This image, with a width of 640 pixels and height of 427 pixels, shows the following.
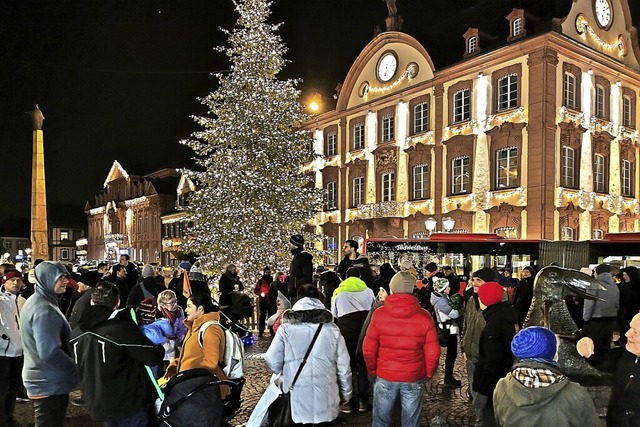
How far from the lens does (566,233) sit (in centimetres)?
2645

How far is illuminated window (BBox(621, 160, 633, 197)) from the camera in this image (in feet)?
99.5

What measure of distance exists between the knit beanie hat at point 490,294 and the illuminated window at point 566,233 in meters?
22.5

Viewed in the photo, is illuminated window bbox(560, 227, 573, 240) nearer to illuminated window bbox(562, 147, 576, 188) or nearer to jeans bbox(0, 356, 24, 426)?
illuminated window bbox(562, 147, 576, 188)

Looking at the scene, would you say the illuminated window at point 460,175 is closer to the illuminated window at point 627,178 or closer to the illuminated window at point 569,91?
the illuminated window at point 569,91

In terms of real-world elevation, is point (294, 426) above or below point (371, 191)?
below

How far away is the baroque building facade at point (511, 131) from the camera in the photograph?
26.0 meters

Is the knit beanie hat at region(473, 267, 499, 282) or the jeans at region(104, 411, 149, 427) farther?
the knit beanie hat at region(473, 267, 499, 282)

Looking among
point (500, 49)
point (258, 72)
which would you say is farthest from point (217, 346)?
point (500, 49)

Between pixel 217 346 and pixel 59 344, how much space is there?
1.72m

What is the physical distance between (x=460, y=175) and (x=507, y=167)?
9.75ft

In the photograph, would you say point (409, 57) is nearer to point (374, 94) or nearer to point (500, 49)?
point (374, 94)

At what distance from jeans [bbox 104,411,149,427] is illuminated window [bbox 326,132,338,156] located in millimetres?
34763

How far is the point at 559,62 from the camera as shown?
2617cm

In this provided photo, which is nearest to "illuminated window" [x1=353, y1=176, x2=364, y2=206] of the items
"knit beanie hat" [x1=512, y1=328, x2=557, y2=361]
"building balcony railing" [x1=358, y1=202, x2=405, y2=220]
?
"building balcony railing" [x1=358, y1=202, x2=405, y2=220]
